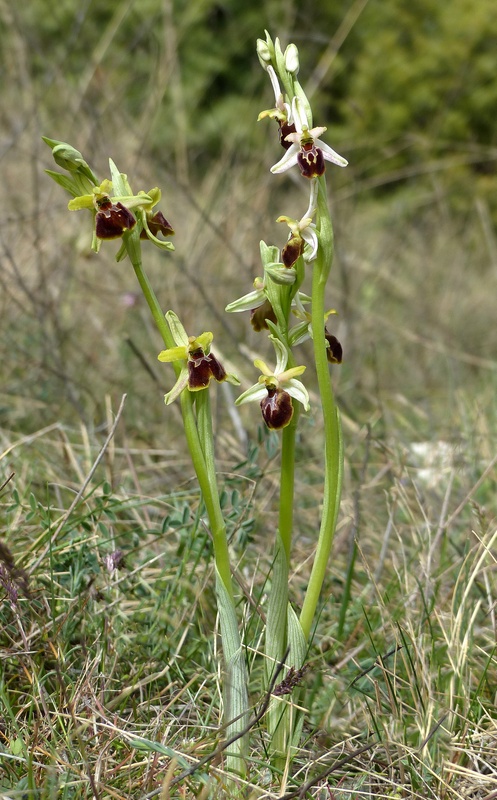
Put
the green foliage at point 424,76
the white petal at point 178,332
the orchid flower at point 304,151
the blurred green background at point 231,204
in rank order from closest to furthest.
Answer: the orchid flower at point 304,151 < the white petal at point 178,332 < the blurred green background at point 231,204 < the green foliage at point 424,76

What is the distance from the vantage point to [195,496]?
2.08m

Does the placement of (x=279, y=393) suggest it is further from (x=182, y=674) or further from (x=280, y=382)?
(x=182, y=674)

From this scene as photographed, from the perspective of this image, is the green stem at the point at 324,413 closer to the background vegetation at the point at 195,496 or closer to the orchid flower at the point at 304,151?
the orchid flower at the point at 304,151

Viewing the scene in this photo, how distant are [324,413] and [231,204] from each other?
273 centimetres

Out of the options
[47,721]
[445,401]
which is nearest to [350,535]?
[47,721]

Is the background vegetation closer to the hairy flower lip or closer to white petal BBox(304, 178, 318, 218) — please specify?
the hairy flower lip

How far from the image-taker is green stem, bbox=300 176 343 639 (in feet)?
4.47

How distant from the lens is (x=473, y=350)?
503 cm

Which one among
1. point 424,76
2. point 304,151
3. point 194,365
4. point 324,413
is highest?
point 424,76

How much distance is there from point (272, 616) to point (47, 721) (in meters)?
0.41

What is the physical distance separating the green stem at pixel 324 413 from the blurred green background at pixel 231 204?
117cm

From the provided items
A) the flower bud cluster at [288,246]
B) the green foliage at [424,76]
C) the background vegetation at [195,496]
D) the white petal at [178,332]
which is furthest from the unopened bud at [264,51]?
the green foliage at [424,76]

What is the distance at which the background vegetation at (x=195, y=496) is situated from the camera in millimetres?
1427

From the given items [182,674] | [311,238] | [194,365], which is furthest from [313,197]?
[182,674]
